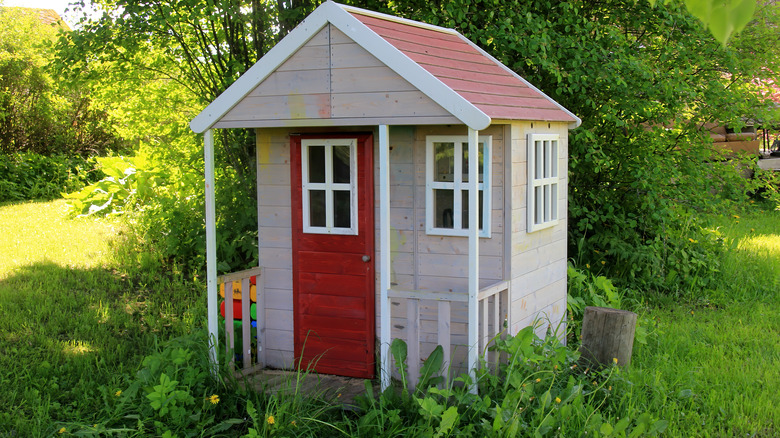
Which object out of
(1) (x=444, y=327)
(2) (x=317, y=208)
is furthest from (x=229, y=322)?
(1) (x=444, y=327)

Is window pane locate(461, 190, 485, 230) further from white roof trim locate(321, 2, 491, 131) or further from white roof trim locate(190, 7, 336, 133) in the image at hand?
white roof trim locate(190, 7, 336, 133)

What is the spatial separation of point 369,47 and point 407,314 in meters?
1.94

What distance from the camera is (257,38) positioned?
905 centimetres

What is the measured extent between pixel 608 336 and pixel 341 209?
7.76 ft

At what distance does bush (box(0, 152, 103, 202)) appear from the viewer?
1764 cm

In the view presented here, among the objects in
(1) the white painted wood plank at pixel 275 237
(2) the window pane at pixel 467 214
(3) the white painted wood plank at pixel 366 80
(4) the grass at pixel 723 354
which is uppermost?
(3) the white painted wood plank at pixel 366 80

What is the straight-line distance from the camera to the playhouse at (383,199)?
210 inches

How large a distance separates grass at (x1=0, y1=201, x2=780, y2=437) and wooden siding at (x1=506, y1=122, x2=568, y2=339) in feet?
2.26

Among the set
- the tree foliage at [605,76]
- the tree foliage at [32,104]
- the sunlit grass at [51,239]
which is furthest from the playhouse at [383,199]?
the tree foliage at [32,104]

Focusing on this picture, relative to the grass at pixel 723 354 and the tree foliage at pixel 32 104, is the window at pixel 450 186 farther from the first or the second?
the tree foliage at pixel 32 104

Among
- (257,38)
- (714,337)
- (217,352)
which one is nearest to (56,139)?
(257,38)

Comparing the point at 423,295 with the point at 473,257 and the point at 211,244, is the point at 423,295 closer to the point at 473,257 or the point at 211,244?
the point at 473,257

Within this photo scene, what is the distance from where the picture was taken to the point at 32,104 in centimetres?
1934

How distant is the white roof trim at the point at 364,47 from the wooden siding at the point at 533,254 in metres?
0.95
